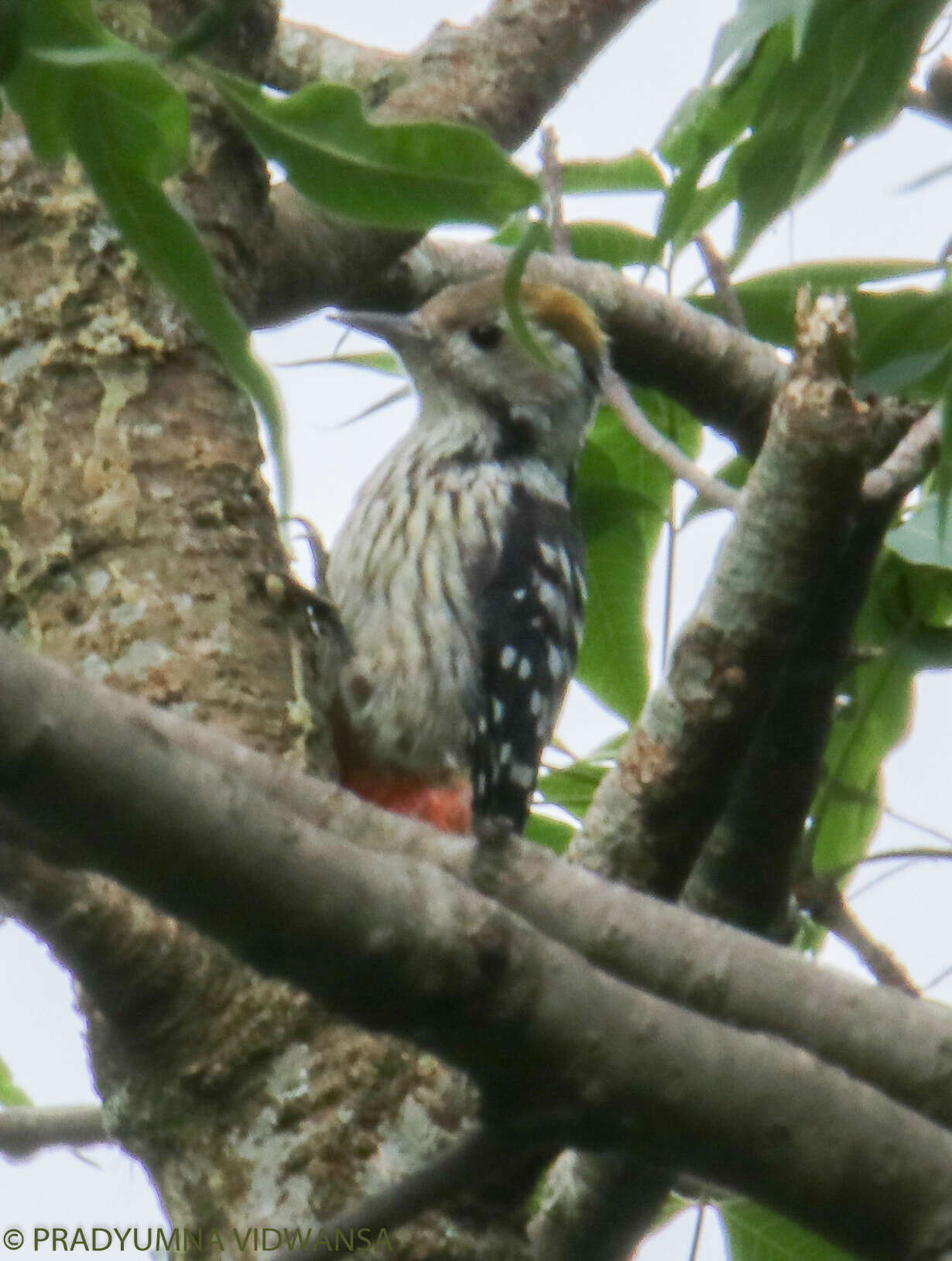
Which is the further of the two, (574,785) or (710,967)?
(574,785)

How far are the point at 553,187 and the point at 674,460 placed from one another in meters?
0.53

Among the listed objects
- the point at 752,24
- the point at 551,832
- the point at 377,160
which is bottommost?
the point at 377,160

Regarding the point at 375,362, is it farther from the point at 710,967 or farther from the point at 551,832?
the point at 710,967

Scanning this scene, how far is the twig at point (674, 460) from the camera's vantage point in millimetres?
2404

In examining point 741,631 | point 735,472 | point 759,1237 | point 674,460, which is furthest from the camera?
point 735,472

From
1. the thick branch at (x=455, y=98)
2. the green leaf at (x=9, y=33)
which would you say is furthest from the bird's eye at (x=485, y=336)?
the green leaf at (x=9, y=33)

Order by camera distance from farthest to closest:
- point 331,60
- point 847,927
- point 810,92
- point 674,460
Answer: point 331,60 → point 674,460 → point 847,927 → point 810,92

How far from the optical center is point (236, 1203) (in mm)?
1903

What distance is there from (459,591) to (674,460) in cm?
101

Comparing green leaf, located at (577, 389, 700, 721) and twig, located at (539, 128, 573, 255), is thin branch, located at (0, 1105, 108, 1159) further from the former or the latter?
twig, located at (539, 128, 573, 255)

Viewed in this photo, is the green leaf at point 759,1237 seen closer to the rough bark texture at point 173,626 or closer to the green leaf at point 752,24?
the rough bark texture at point 173,626

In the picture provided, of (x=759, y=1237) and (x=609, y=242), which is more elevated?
(x=609, y=242)

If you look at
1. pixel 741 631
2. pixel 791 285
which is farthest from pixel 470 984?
pixel 791 285

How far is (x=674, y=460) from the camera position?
254 centimetres
